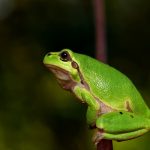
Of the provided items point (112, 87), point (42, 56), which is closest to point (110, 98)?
point (112, 87)

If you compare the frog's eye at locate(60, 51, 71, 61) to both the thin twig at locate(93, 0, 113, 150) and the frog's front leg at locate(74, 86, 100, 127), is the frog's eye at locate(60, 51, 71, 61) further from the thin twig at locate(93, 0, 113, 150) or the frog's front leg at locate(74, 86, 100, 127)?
the thin twig at locate(93, 0, 113, 150)

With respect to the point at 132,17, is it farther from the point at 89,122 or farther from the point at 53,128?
the point at 89,122

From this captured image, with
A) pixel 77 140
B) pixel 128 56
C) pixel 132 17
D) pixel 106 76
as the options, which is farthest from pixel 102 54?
pixel 132 17

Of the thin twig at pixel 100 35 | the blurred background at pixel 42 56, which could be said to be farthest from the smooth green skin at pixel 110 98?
the blurred background at pixel 42 56

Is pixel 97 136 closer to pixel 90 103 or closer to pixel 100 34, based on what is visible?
pixel 90 103

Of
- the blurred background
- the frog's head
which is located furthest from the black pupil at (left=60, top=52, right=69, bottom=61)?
the blurred background

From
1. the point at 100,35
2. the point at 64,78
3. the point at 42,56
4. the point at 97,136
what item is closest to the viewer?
the point at 97,136
